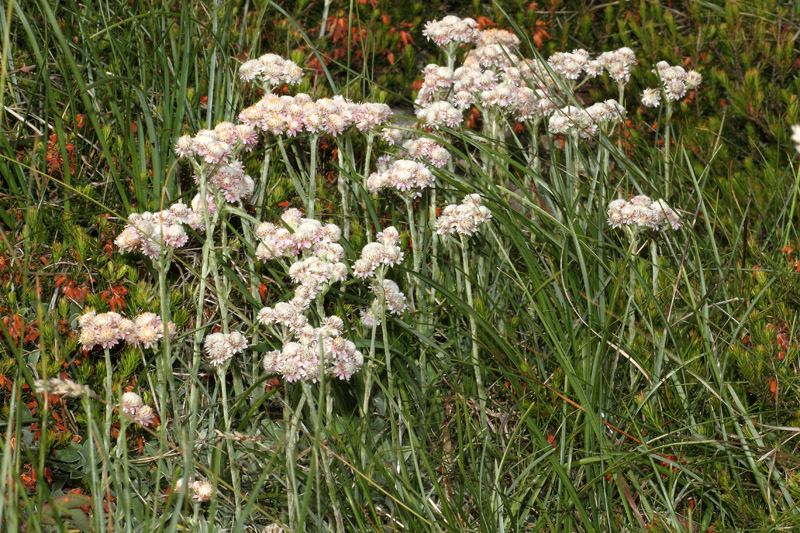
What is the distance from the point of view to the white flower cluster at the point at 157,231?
257 centimetres

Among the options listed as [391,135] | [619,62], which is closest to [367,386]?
[391,135]

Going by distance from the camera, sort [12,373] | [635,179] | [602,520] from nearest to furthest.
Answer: [602,520] → [12,373] → [635,179]

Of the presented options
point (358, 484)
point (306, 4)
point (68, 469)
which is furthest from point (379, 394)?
point (306, 4)

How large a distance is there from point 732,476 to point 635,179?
4.12ft

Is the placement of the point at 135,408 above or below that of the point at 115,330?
below

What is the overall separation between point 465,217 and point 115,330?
3.84 ft

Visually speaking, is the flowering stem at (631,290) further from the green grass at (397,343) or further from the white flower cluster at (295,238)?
the white flower cluster at (295,238)

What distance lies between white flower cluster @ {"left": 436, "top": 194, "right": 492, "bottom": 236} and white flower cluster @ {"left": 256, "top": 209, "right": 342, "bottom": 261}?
15.0 inches

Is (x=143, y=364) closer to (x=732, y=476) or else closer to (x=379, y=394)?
(x=379, y=394)

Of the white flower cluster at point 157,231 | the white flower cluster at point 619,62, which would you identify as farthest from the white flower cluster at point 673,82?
the white flower cluster at point 157,231

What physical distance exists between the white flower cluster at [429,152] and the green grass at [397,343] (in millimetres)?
57

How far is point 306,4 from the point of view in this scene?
4.12 m

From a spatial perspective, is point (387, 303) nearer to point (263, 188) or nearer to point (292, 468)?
point (292, 468)

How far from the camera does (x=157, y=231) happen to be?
259cm
